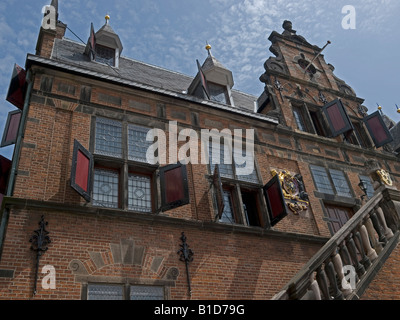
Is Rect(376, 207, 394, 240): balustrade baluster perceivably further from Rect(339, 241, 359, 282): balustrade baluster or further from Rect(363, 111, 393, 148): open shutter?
Rect(363, 111, 393, 148): open shutter

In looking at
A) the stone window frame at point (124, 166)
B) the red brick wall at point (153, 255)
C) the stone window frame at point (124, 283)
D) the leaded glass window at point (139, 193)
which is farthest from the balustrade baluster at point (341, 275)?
the leaded glass window at point (139, 193)

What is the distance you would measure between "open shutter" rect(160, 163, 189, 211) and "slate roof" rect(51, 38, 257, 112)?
3.08 metres

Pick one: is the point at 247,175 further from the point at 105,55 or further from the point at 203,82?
the point at 105,55

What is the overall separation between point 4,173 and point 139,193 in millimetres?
3582

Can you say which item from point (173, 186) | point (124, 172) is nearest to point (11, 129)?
point (124, 172)

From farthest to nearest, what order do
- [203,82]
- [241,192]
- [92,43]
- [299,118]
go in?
[299,118], [203,82], [92,43], [241,192]

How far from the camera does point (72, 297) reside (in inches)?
283

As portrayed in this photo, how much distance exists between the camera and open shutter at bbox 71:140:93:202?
7.89m

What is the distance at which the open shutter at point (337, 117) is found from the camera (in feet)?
45.2

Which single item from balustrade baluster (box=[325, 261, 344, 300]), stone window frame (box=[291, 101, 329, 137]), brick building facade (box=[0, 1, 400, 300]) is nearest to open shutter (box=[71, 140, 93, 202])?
brick building facade (box=[0, 1, 400, 300])

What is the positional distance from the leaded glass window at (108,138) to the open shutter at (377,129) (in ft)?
32.7

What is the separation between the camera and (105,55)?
1322 centimetres

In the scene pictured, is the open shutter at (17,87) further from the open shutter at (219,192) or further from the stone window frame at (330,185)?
the stone window frame at (330,185)

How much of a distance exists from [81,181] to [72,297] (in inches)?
90.9
